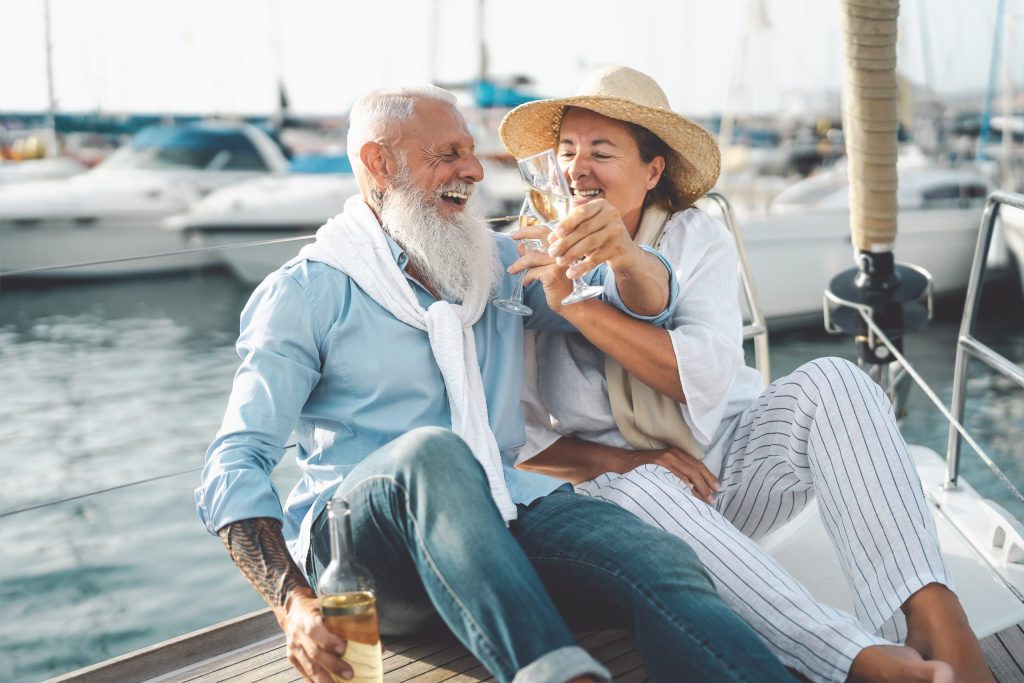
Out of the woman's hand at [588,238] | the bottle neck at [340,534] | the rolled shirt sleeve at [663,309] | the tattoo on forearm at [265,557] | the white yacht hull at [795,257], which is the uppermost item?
the woman's hand at [588,238]

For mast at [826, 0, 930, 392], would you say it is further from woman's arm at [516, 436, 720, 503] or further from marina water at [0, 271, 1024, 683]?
marina water at [0, 271, 1024, 683]

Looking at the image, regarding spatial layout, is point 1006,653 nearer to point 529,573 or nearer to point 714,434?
point 714,434

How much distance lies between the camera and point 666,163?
2.58 m

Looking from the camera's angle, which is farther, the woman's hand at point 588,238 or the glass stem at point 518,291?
the glass stem at point 518,291

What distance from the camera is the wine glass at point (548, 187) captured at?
1.93m

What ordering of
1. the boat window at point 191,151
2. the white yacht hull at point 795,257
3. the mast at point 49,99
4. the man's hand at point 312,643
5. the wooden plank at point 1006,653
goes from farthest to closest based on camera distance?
the mast at point 49,99, the boat window at point 191,151, the white yacht hull at point 795,257, the wooden plank at point 1006,653, the man's hand at point 312,643

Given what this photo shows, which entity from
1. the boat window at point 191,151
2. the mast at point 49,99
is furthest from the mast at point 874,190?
the mast at point 49,99

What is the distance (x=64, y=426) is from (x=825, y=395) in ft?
27.0

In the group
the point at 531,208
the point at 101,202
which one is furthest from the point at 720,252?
the point at 101,202

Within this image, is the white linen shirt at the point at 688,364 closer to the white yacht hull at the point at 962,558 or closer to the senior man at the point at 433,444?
the senior man at the point at 433,444

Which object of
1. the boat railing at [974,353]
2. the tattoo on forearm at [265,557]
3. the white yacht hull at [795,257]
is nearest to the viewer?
the tattoo on forearm at [265,557]

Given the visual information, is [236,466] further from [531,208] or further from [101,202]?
[101,202]

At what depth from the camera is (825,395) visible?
7.04 ft

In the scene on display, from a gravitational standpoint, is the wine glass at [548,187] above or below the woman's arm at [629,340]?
above
